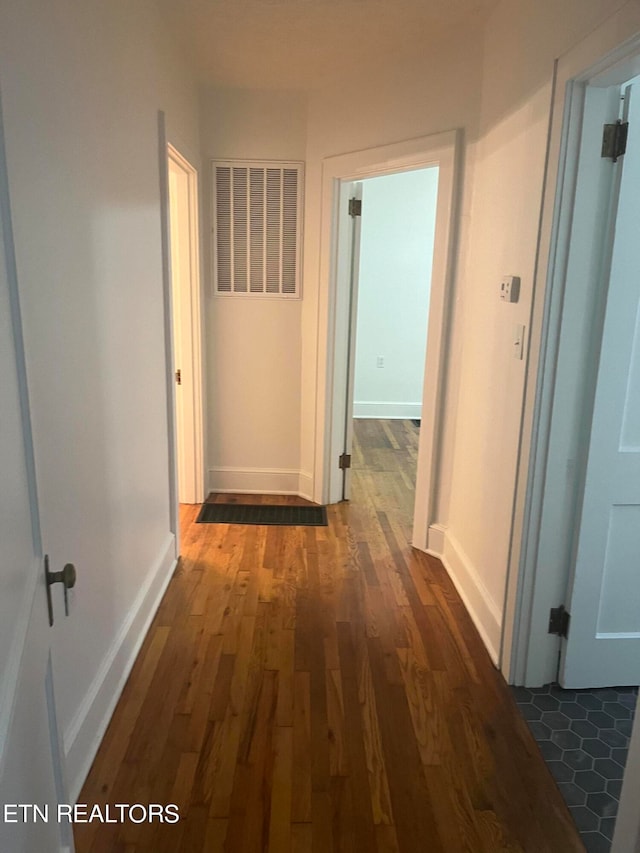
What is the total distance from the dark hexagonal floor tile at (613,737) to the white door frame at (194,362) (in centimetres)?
267

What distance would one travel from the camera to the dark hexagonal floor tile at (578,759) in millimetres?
1905

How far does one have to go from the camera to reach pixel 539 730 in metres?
2.06

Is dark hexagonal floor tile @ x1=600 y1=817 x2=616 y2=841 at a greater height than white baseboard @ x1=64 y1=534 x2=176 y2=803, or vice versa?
white baseboard @ x1=64 y1=534 x2=176 y2=803

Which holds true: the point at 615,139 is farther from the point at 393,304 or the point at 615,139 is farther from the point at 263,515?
the point at 393,304

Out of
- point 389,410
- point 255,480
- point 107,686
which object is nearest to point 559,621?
point 107,686

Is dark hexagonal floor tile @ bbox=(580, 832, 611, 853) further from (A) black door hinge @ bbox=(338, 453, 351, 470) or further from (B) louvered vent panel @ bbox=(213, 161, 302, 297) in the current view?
(B) louvered vent panel @ bbox=(213, 161, 302, 297)

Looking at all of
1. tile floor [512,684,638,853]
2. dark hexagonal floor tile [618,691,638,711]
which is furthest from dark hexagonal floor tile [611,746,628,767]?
dark hexagonal floor tile [618,691,638,711]

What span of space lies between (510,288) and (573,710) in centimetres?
150

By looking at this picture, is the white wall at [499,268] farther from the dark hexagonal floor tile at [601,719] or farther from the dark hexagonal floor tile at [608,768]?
the dark hexagonal floor tile at [608,768]

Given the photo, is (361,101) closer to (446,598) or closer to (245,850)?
(446,598)

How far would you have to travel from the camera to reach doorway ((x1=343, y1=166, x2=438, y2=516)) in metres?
6.00

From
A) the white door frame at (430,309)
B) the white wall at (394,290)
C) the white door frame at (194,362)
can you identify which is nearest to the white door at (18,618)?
the white door frame at (430,309)

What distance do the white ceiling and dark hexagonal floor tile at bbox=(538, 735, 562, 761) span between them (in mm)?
2772

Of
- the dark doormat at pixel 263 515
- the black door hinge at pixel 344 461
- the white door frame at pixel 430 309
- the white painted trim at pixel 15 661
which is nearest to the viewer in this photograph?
the white painted trim at pixel 15 661
